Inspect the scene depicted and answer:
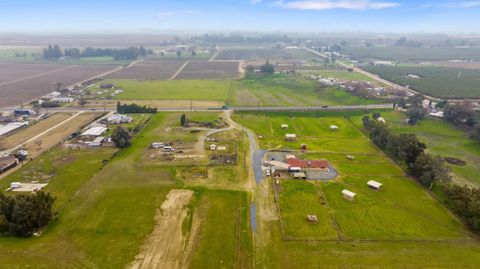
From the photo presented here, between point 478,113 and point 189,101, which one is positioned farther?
point 189,101

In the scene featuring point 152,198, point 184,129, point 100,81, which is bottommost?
point 152,198

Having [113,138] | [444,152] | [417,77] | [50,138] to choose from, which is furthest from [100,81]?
[417,77]

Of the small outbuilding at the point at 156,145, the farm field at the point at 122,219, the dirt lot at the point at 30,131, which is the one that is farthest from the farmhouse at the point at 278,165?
the dirt lot at the point at 30,131

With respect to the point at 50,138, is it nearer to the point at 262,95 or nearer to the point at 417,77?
the point at 262,95

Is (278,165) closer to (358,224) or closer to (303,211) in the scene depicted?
(303,211)

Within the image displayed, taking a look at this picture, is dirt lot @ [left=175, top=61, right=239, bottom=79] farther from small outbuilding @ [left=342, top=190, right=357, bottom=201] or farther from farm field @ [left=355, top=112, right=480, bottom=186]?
small outbuilding @ [left=342, top=190, right=357, bottom=201]

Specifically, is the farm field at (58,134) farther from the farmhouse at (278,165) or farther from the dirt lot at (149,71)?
the dirt lot at (149,71)

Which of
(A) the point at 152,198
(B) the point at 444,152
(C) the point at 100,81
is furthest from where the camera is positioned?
(C) the point at 100,81
